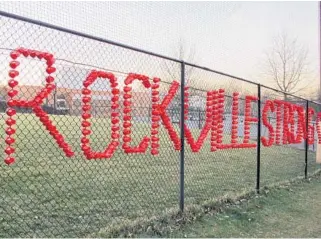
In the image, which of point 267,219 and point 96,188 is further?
point 96,188

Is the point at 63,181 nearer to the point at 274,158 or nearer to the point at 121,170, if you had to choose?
the point at 121,170

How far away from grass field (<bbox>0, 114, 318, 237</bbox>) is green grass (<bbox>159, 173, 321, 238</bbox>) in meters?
0.52

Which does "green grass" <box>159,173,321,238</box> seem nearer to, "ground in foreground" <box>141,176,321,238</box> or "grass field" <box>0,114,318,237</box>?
"ground in foreground" <box>141,176,321,238</box>

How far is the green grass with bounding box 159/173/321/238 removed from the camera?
13.2ft

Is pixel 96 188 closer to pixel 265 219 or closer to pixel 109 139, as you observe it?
pixel 109 139

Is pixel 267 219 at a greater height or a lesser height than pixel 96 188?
lesser

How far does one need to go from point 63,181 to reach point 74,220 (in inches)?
75.1

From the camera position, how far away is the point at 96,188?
5.53 m

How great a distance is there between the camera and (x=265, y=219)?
4.65 metres

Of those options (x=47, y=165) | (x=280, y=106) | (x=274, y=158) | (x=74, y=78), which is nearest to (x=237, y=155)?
(x=274, y=158)

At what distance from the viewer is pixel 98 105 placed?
4402 mm

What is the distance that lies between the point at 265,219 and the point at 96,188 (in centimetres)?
235

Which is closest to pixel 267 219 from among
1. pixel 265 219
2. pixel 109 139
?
pixel 265 219

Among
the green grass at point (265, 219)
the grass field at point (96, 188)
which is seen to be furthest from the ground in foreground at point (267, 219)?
the grass field at point (96, 188)
